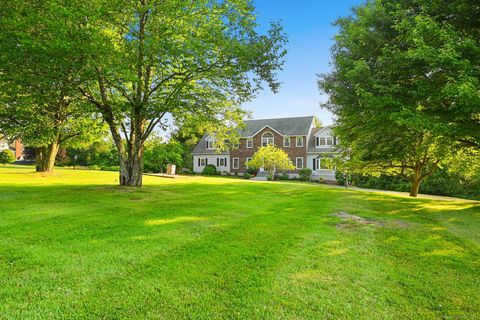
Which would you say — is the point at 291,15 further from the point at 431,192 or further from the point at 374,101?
the point at 431,192

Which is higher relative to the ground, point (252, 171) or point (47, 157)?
point (47, 157)

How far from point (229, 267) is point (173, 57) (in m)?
10.0

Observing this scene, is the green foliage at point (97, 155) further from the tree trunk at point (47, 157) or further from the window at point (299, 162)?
the window at point (299, 162)

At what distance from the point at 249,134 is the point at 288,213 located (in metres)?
36.4

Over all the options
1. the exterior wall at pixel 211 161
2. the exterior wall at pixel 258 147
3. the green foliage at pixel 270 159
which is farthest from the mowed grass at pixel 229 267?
the exterior wall at pixel 211 161

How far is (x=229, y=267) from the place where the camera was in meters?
5.02

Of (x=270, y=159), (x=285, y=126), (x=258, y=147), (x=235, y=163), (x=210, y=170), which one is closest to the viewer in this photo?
(x=270, y=159)

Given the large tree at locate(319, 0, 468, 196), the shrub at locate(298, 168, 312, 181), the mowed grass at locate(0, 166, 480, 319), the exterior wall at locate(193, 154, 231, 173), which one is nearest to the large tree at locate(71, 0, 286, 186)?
the large tree at locate(319, 0, 468, 196)

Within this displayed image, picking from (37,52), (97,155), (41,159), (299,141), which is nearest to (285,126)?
(299,141)

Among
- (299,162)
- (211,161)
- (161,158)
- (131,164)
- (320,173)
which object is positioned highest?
(161,158)

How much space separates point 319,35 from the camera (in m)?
15.9

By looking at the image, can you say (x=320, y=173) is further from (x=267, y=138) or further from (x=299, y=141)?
(x=267, y=138)

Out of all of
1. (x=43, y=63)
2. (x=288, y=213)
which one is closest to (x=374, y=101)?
(x=288, y=213)

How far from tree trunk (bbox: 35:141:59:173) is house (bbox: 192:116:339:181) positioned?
Answer: 718 inches
